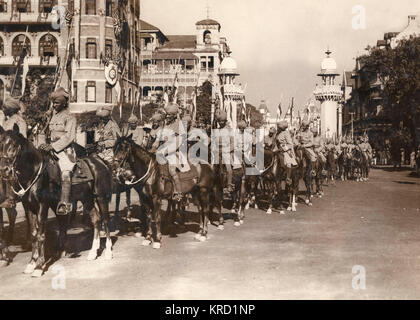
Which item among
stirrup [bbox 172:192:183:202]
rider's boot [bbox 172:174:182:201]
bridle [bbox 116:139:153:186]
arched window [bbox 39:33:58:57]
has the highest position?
arched window [bbox 39:33:58:57]

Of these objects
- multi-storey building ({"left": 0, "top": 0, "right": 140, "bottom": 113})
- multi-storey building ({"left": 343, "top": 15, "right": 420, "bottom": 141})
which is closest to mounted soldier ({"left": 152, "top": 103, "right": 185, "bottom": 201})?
multi-storey building ({"left": 0, "top": 0, "right": 140, "bottom": 113})

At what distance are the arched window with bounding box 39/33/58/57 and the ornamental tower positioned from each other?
2677 cm

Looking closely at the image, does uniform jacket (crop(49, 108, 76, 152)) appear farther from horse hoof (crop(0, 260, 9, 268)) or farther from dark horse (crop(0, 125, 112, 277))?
horse hoof (crop(0, 260, 9, 268))

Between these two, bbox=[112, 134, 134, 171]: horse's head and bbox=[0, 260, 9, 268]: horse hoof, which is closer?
bbox=[0, 260, 9, 268]: horse hoof

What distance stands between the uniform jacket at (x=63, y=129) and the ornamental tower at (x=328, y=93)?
42.5m

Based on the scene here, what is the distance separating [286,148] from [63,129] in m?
8.25

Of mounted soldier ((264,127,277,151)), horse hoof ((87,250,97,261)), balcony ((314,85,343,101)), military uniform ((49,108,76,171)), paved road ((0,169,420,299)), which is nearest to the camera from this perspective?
paved road ((0,169,420,299))

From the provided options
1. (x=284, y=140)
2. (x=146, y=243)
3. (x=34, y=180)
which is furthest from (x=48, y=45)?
(x=34, y=180)

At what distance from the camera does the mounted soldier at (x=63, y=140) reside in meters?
8.52

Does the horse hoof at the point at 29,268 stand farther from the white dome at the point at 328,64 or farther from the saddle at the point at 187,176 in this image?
the white dome at the point at 328,64

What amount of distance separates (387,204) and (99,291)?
1320 centimetres

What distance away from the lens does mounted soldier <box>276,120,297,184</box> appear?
15.1m
